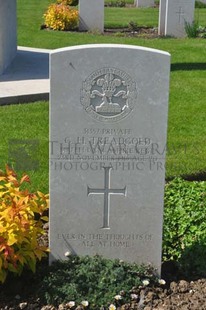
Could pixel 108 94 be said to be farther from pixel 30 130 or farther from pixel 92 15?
pixel 92 15

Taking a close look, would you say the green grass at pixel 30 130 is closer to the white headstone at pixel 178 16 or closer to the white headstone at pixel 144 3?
the white headstone at pixel 178 16

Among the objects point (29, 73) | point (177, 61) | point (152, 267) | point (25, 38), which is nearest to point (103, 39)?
point (25, 38)

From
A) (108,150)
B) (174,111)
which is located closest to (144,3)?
(174,111)

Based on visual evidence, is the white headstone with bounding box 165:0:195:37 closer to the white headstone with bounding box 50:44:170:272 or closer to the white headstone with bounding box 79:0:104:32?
the white headstone with bounding box 79:0:104:32

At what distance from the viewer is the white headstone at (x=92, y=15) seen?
16469 mm

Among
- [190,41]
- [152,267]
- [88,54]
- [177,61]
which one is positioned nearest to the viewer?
[88,54]

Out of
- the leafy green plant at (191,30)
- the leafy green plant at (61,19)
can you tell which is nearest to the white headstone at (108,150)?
the leafy green plant at (191,30)

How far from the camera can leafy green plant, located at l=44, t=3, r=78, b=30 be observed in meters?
16.6

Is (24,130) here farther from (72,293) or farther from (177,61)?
(177,61)

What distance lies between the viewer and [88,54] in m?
4.09

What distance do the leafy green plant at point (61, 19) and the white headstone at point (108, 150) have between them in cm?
1267

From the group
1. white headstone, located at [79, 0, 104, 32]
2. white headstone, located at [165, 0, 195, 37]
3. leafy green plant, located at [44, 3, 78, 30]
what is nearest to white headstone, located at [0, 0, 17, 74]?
leafy green plant, located at [44, 3, 78, 30]

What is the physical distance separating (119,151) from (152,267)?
866 millimetres

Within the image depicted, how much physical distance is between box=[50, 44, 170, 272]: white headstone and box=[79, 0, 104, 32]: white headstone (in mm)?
12565
